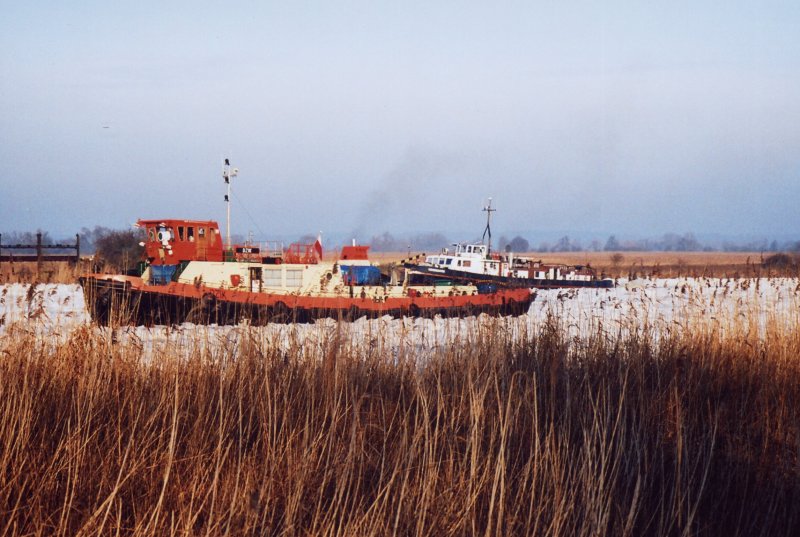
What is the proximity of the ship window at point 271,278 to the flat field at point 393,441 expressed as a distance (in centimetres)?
1145

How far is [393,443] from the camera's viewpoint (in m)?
5.07

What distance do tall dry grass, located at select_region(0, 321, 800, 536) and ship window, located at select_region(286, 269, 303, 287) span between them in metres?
11.8

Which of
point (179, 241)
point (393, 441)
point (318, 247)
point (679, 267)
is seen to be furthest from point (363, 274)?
point (393, 441)

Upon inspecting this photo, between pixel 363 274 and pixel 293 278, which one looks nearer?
pixel 293 278

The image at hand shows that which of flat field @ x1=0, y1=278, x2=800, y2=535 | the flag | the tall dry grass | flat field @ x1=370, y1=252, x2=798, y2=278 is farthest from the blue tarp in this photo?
the tall dry grass

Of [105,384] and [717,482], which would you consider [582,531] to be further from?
[105,384]

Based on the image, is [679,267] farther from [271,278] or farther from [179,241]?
[179,241]

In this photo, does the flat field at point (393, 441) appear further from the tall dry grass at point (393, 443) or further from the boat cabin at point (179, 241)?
the boat cabin at point (179, 241)

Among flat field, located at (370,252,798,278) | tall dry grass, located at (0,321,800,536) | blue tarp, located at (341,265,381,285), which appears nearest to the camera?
tall dry grass, located at (0,321,800,536)

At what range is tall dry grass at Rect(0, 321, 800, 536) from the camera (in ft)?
13.5

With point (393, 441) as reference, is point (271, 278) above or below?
above

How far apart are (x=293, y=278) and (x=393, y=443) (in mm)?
14471

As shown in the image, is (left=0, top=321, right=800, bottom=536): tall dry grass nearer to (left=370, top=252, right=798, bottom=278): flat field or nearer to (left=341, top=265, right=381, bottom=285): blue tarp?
(left=370, top=252, right=798, bottom=278): flat field

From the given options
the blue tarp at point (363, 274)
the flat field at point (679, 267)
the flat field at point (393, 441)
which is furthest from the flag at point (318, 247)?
the flat field at point (393, 441)
